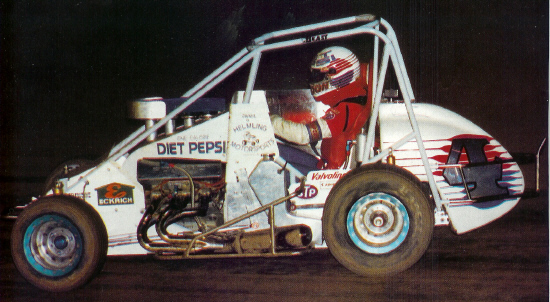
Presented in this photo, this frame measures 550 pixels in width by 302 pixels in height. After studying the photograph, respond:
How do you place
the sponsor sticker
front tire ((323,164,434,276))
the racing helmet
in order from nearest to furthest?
front tire ((323,164,434,276)) < the sponsor sticker < the racing helmet

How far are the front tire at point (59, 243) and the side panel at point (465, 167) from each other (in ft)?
7.36

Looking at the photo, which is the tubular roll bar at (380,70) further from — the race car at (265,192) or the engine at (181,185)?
the engine at (181,185)

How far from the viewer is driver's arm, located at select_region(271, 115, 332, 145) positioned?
198 inches

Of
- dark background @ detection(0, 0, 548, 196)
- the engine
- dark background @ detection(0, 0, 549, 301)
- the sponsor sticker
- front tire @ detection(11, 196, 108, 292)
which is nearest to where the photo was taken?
front tire @ detection(11, 196, 108, 292)

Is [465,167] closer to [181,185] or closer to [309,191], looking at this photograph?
[309,191]

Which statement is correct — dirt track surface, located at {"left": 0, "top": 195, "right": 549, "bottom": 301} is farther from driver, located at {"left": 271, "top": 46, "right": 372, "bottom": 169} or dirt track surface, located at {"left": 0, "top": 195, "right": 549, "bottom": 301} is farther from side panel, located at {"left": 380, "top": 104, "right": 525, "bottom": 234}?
driver, located at {"left": 271, "top": 46, "right": 372, "bottom": 169}

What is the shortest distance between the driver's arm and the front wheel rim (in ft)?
2.37

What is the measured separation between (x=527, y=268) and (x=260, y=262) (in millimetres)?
2087

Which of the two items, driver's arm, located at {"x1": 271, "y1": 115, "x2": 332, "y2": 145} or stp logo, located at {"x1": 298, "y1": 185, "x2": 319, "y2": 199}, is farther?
driver's arm, located at {"x1": 271, "y1": 115, "x2": 332, "y2": 145}

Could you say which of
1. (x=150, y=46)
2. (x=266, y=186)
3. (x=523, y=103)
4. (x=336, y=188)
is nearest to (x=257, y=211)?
(x=266, y=186)

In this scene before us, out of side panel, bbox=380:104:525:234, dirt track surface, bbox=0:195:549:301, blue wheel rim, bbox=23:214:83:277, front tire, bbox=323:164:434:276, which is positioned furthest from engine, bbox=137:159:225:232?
side panel, bbox=380:104:525:234

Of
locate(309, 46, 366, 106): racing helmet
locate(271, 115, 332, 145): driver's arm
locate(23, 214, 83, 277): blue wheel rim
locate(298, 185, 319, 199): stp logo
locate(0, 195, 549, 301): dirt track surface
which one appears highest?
locate(309, 46, 366, 106): racing helmet

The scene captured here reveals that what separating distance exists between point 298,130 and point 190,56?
1259 cm

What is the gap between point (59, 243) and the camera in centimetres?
477
